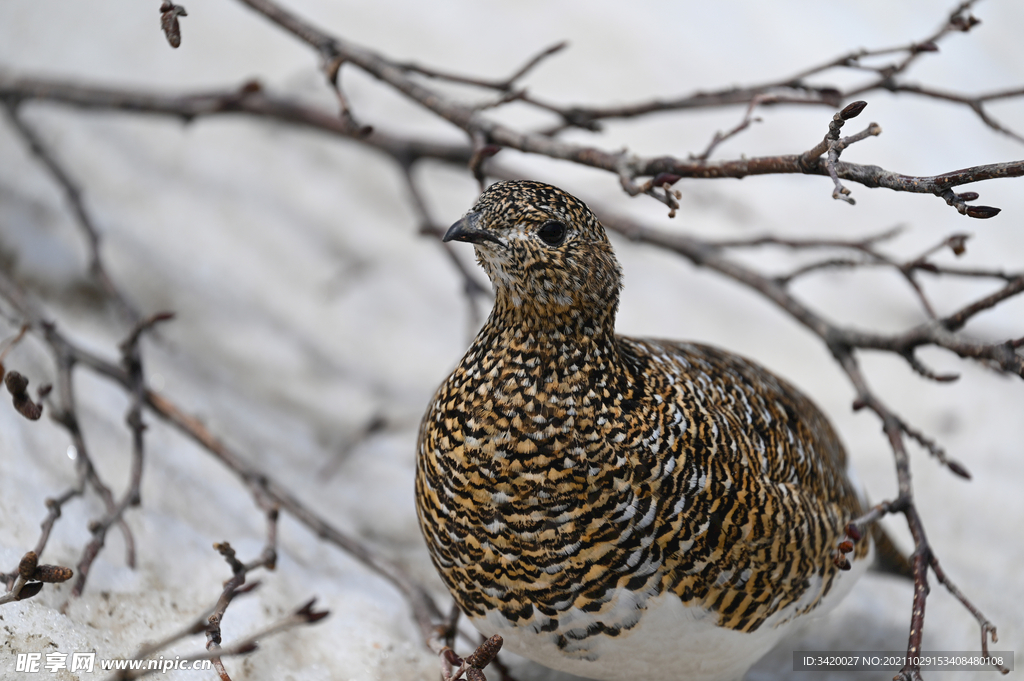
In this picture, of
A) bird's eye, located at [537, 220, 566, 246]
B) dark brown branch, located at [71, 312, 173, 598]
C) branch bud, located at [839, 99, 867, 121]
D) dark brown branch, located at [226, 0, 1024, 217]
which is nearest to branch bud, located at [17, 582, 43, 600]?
dark brown branch, located at [71, 312, 173, 598]

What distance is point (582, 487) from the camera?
4.30 ft

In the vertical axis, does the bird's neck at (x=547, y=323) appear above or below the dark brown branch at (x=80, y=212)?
below

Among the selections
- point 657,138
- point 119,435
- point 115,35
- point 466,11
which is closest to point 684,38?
point 657,138

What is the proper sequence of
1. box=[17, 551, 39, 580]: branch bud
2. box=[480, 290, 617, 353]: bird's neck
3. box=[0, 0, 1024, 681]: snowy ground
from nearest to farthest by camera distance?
1. box=[17, 551, 39, 580]: branch bud
2. box=[480, 290, 617, 353]: bird's neck
3. box=[0, 0, 1024, 681]: snowy ground

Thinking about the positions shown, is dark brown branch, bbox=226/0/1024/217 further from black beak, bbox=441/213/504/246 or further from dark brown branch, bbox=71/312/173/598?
dark brown branch, bbox=71/312/173/598

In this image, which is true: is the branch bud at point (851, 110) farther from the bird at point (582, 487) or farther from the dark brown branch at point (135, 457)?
the dark brown branch at point (135, 457)

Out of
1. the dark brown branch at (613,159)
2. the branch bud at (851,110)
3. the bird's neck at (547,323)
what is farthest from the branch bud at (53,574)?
the branch bud at (851,110)

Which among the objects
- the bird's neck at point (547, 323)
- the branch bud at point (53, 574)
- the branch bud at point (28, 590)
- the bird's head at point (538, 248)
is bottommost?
the branch bud at point (28, 590)

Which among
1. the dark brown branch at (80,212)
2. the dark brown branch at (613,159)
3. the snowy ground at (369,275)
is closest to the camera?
the dark brown branch at (613,159)

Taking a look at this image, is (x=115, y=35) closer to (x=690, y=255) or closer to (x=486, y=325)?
(x=690, y=255)

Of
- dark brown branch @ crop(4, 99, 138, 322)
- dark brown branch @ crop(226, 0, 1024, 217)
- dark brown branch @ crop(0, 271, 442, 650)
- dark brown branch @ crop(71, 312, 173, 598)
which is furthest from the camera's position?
dark brown branch @ crop(4, 99, 138, 322)

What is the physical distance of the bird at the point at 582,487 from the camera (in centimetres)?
132

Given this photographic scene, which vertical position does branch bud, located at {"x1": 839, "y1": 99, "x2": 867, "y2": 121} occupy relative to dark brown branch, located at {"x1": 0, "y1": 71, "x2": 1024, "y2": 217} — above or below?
below

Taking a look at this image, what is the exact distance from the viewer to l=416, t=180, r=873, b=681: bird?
1.32 m
